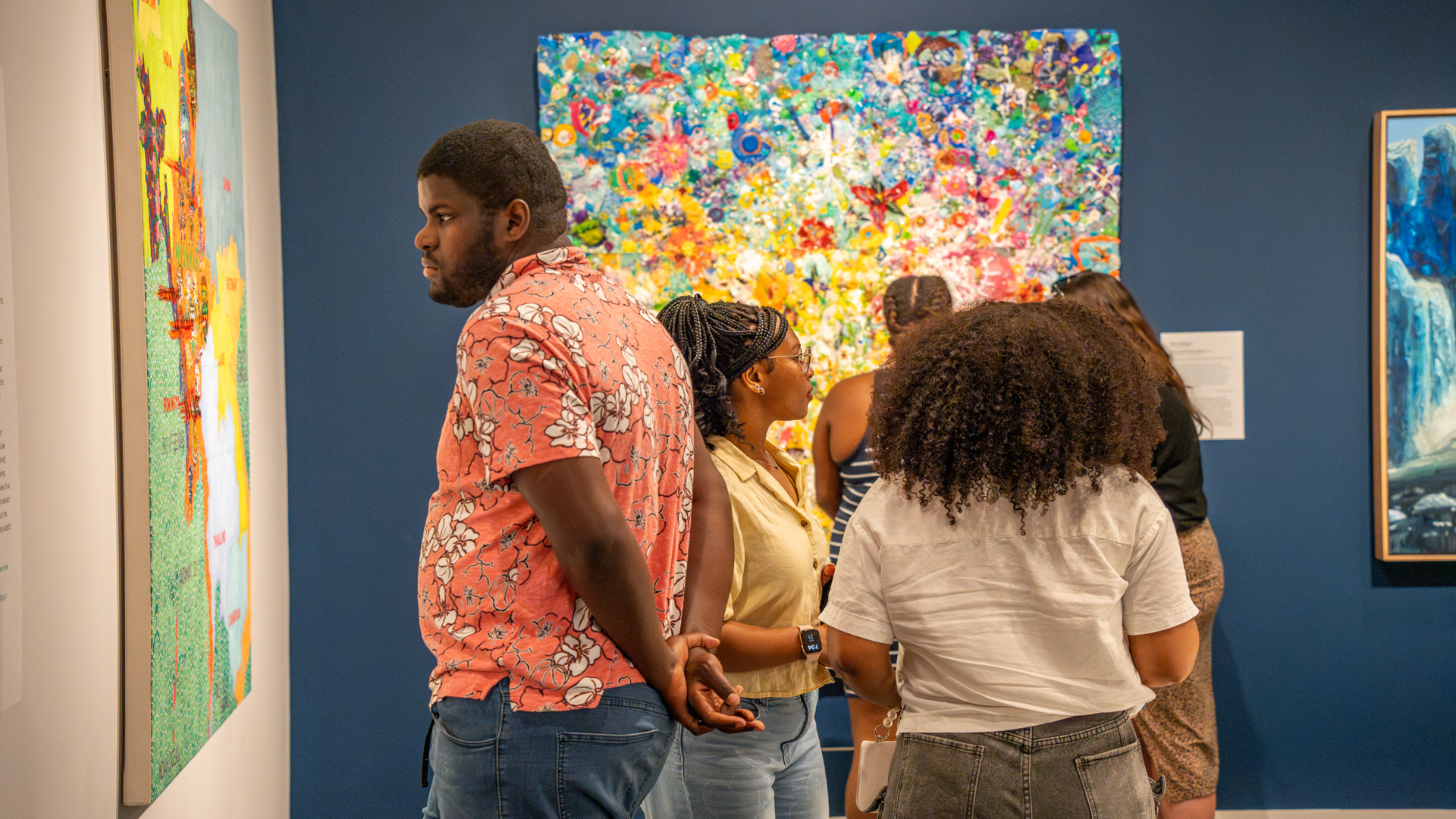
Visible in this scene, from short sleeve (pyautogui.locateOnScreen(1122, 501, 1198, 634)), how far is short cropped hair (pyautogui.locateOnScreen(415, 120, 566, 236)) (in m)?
0.92

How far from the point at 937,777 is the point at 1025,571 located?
1.02 ft

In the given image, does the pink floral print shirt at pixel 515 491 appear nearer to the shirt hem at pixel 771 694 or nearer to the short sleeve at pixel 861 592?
the short sleeve at pixel 861 592

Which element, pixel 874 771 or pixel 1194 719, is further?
pixel 1194 719

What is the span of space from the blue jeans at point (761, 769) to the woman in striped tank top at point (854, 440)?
68 cm

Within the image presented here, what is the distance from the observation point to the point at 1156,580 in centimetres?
136

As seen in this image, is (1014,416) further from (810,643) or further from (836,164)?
(836,164)

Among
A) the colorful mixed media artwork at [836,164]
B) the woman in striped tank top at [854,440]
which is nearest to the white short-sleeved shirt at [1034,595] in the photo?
the woman in striped tank top at [854,440]

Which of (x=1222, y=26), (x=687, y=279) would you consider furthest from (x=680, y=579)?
(x=1222, y=26)

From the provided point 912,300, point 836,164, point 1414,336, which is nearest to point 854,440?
point 912,300

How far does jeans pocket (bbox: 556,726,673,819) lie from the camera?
113 cm

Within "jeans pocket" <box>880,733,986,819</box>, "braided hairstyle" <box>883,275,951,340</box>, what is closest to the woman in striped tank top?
"braided hairstyle" <box>883,275,951,340</box>

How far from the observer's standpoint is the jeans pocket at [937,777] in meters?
1.35

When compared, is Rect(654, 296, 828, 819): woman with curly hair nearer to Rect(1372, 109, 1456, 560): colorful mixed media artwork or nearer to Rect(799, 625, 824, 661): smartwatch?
Rect(799, 625, 824, 661): smartwatch

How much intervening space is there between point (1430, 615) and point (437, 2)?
12.2 ft
